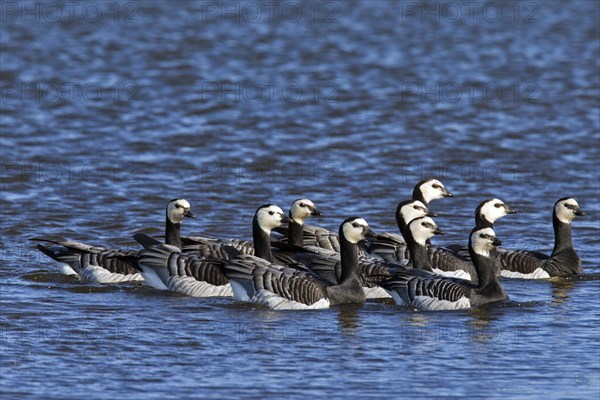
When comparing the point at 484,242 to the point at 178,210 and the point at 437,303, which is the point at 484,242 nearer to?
the point at 437,303

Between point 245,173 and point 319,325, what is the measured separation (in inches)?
385

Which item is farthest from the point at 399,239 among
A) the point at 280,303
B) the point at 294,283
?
the point at 280,303

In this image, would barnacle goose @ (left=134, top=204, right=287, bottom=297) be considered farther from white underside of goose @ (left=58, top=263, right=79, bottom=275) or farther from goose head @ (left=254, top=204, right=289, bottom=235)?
white underside of goose @ (left=58, top=263, right=79, bottom=275)

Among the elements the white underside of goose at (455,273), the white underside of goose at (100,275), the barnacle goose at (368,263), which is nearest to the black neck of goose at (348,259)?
the barnacle goose at (368,263)

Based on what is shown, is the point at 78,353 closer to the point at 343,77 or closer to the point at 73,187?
the point at 73,187

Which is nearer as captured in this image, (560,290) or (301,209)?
(560,290)

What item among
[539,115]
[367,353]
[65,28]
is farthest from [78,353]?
[65,28]

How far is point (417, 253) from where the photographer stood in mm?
17438

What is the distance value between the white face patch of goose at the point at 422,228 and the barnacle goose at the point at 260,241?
3.96 ft

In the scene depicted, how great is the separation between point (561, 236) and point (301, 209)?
3.48m

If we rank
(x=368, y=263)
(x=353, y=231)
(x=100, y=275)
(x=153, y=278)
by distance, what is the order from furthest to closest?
(x=368, y=263), (x=100, y=275), (x=153, y=278), (x=353, y=231)

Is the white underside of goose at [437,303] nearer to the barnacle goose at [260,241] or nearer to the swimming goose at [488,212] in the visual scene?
the barnacle goose at [260,241]

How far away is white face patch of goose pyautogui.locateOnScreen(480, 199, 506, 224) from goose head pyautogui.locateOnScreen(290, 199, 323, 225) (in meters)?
2.23

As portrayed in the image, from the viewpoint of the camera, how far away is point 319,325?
14.9 meters
